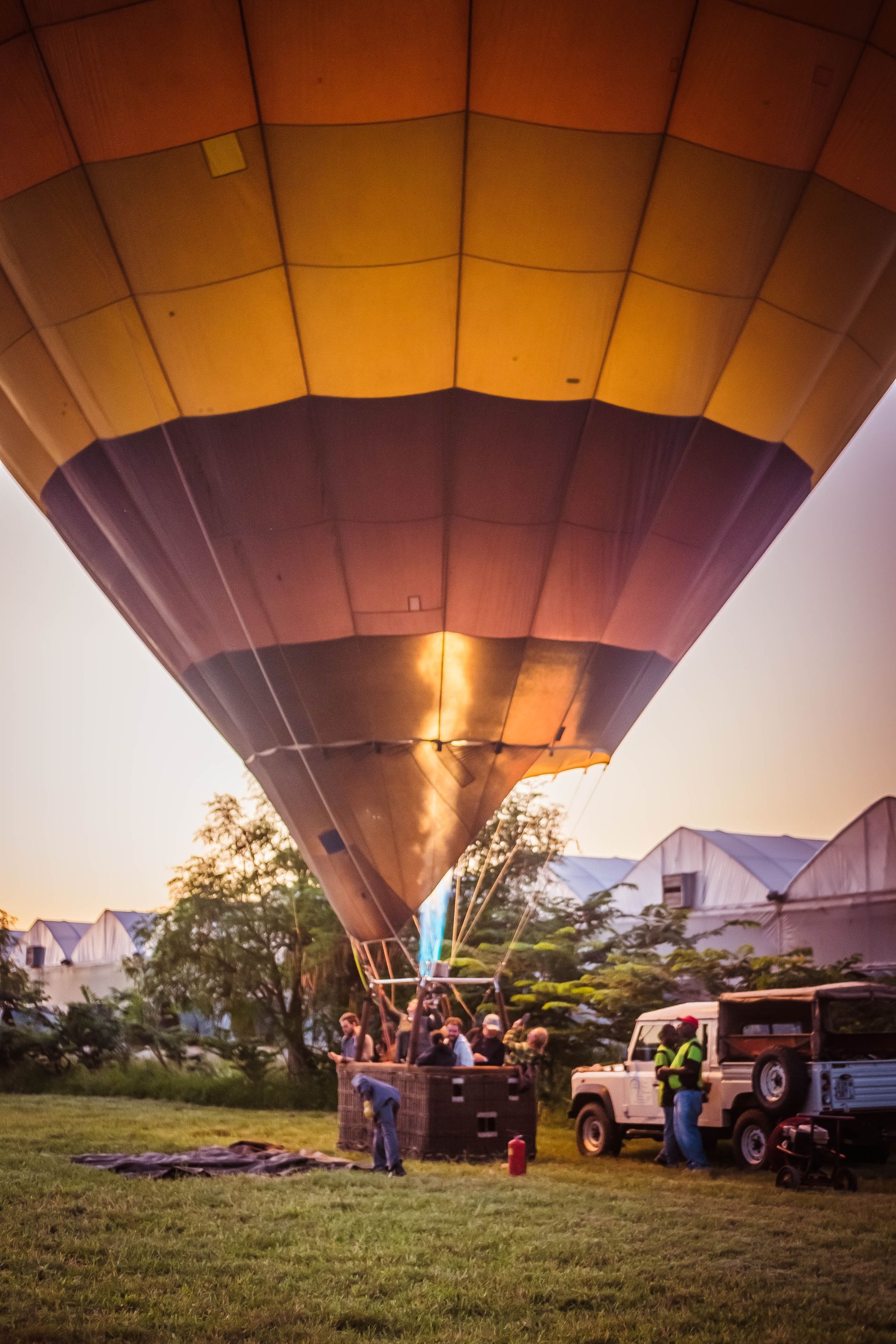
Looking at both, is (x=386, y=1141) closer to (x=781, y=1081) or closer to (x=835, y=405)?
(x=781, y=1081)

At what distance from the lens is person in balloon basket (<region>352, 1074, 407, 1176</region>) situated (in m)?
8.08

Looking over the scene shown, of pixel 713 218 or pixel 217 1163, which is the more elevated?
pixel 713 218

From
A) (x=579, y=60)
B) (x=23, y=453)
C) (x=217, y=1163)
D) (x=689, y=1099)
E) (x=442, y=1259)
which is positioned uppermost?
(x=579, y=60)

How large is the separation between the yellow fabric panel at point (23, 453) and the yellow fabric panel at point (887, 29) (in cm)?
589

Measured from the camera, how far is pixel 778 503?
9.15m

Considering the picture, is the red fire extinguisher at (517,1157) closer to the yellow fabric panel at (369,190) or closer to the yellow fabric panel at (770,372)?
the yellow fabric panel at (770,372)

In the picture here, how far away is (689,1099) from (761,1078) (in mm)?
561

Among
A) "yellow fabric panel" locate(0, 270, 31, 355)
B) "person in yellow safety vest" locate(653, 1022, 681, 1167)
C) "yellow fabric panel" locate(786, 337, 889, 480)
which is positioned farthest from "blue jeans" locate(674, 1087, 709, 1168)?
"yellow fabric panel" locate(0, 270, 31, 355)

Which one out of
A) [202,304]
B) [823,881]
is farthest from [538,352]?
[823,881]

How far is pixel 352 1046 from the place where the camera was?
10.6 m

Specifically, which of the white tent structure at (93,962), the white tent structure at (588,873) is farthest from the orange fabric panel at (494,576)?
the white tent structure at (93,962)

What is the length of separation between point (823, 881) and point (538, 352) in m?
11.1

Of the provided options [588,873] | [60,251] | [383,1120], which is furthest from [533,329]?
[588,873]

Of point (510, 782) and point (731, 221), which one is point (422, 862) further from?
point (731, 221)
